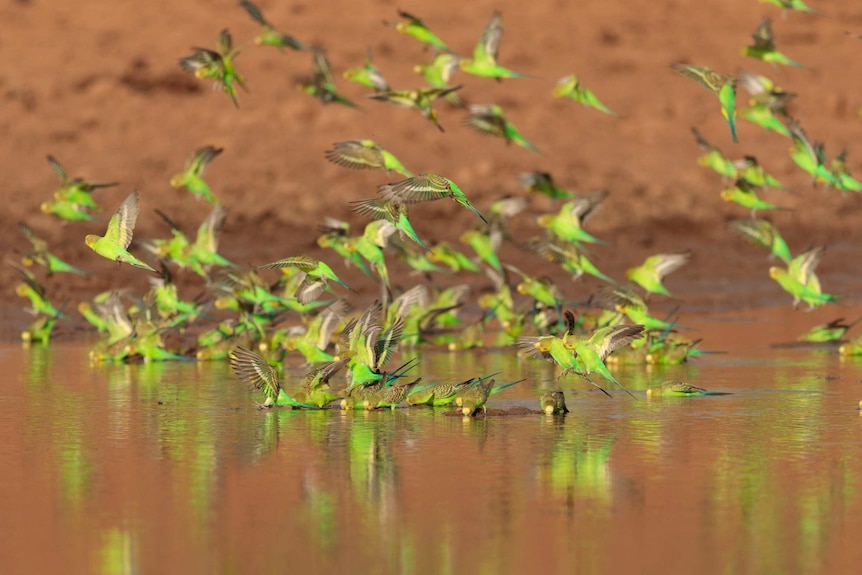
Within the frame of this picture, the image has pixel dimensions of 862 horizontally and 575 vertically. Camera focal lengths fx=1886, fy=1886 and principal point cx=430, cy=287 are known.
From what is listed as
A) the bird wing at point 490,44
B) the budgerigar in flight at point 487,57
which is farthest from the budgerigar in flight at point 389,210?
the bird wing at point 490,44

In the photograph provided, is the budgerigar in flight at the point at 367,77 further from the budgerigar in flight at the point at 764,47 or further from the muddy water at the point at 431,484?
the muddy water at the point at 431,484

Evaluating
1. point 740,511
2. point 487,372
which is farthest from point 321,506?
point 487,372

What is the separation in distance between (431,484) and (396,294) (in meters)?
9.70

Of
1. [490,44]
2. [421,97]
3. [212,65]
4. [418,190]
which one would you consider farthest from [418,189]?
[490,44]

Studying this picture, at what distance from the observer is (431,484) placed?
9.87 meters

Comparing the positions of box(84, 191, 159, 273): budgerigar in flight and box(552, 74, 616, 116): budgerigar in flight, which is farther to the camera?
box(552, 74, 616, 116): budgerigar in flight

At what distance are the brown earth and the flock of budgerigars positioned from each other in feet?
18.0

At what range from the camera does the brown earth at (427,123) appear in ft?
89.1

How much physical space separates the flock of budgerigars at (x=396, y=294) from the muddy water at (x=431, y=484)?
38 cm

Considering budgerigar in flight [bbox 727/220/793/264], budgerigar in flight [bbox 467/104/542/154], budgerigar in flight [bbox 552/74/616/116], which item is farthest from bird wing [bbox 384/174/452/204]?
budgerigar in flight [bbox 552/74/616/116]

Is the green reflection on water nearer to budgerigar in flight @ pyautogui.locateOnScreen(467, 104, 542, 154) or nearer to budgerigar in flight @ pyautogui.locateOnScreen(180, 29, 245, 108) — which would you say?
budgerigar in flight @ pyautogui.locateOnScreen(180, 29, 245, 108)

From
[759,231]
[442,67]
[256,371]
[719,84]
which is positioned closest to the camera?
[256,371]

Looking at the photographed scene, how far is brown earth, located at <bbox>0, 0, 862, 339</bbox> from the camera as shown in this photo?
27.2 metres

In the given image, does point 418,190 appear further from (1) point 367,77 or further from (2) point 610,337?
(1) point 367,77
